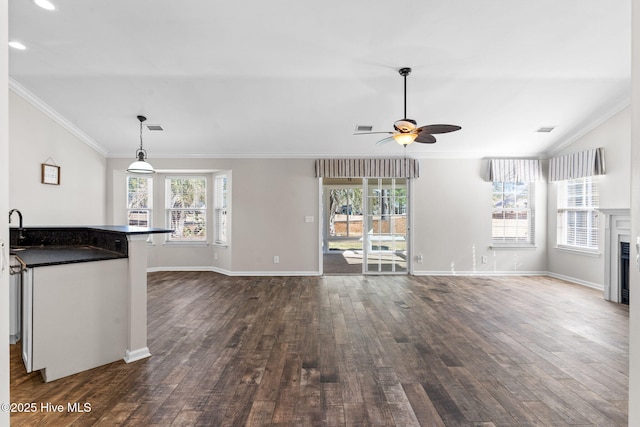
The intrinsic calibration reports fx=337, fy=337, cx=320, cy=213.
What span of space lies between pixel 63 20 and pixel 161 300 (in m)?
3.44

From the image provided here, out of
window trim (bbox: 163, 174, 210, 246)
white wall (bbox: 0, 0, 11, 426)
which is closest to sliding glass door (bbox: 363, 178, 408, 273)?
window trim (bbox: 163, 174, 210, 246)

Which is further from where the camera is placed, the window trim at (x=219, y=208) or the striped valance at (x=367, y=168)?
the window trim at (x=219, y=208)

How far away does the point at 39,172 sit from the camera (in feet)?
16.0

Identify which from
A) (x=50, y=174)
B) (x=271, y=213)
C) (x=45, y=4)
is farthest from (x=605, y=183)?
(x=50, y=174)

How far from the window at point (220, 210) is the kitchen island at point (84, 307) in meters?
3.67

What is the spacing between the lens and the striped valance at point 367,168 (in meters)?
6.45

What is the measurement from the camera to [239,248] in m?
6.55

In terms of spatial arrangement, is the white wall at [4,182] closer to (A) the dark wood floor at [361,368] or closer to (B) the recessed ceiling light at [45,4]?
(A) the dark wood floor at [361,368]

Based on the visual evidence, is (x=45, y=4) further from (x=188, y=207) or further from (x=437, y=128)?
(x=188, y=207)

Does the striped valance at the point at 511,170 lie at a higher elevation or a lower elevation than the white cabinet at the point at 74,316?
higher

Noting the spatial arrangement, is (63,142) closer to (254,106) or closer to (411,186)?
(254,106)

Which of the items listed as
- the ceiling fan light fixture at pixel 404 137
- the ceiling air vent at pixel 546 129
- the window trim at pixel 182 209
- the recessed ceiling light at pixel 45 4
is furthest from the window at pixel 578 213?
the recessed ceiling light at pixel 45 4

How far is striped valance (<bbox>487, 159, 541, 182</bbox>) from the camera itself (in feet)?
21.2

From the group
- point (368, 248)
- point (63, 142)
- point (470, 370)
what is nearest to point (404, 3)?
point (470, 370)
